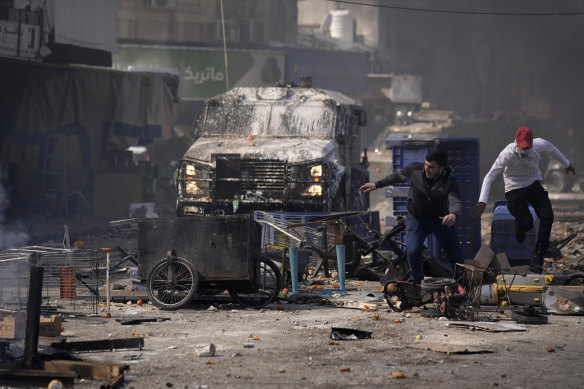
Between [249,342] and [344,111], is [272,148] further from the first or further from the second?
[249,342]

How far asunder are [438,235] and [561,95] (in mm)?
62394

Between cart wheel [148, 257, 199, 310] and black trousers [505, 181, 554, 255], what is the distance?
13.2 ft

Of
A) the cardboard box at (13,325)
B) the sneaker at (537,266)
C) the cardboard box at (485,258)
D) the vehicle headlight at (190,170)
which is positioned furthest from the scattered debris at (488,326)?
the vehicle headlight at (190,170)

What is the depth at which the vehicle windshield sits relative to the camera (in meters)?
16.3

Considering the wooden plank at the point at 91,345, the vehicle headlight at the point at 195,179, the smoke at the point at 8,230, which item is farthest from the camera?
the smoke at the point at 8,230

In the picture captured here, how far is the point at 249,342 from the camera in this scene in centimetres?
805

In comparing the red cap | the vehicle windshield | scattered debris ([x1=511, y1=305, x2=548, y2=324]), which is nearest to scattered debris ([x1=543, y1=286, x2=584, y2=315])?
scattered debris ([x1=511, y1=305, x2=548, y2=324])

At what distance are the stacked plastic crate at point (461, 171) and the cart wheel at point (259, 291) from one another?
345 cm

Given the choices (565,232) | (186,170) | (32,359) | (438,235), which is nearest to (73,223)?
(186,170)

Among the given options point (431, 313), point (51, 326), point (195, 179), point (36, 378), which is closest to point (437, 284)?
point (431, 313)

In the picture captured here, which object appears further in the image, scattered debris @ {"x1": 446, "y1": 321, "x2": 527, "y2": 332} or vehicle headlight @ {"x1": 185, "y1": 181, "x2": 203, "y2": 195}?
vehicle headlight @ {"x1": 185, "y1": 181, "x2": 203, "y2": 195}

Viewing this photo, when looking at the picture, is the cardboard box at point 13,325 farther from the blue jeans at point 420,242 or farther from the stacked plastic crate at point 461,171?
the stacked plastic crate at point 461,171

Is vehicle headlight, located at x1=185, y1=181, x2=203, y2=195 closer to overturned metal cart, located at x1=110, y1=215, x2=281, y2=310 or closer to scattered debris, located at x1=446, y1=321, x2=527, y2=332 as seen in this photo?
overturned metal cart, located at x1=110, y1=215, x2=281, y2=310

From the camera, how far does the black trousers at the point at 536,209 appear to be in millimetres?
11031
